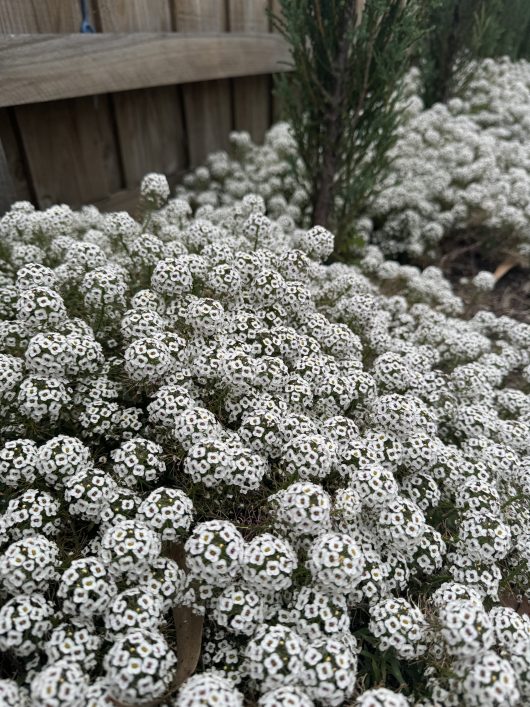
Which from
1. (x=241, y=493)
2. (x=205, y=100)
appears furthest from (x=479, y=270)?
(x=241, y=493)

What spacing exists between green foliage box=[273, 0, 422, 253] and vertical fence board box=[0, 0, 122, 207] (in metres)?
1.99

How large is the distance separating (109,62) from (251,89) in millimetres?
3566

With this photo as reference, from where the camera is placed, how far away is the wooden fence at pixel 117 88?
4785 millimetres

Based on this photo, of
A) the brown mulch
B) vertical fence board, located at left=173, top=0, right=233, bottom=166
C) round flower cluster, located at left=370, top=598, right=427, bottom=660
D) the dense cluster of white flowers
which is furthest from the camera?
the dense cluster of white flowers

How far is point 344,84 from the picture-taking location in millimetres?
5809

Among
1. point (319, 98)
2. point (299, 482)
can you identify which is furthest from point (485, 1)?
point (299, 482)

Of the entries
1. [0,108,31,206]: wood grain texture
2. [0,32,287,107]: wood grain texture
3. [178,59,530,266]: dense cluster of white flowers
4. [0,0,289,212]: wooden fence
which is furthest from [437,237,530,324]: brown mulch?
[0,108,31,206]: wood grain texture

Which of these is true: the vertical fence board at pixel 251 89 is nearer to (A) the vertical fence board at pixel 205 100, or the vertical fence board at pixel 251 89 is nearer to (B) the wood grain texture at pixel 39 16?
(A) the vertical fence board at pixel 205 100

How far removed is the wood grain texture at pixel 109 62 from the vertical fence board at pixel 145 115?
0.66 feet

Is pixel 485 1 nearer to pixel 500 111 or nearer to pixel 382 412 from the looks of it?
pixel 500 111

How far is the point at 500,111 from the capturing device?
9.52 m

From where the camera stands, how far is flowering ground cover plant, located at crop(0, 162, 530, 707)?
2430mm

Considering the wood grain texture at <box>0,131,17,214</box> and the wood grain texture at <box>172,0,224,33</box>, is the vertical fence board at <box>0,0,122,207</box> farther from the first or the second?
the wood grain texture at <box>172,0,224,33</box>

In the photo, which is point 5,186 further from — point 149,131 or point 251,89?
point 251,89
